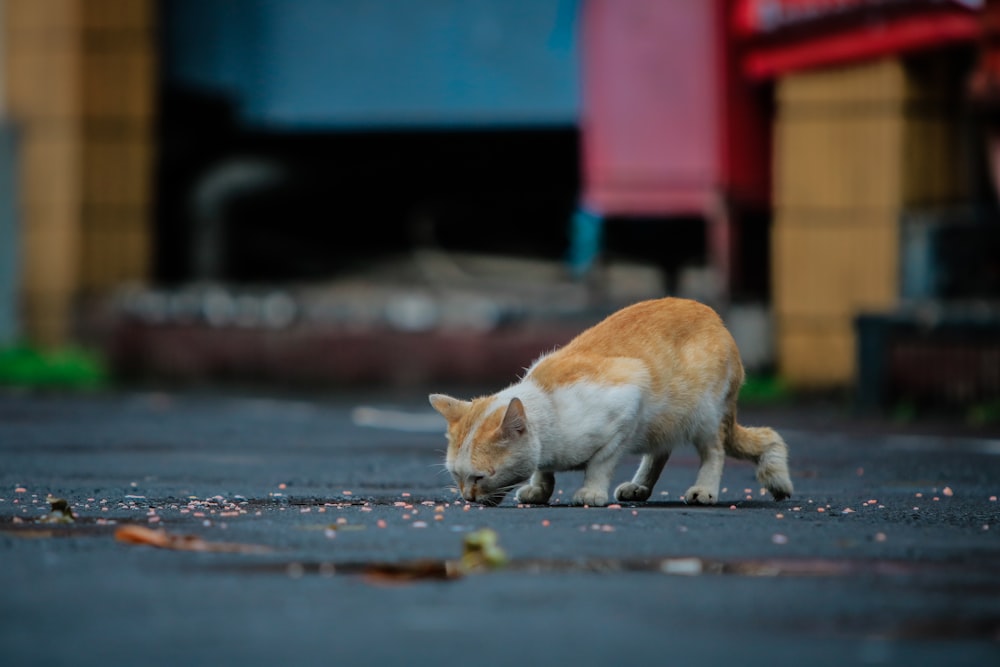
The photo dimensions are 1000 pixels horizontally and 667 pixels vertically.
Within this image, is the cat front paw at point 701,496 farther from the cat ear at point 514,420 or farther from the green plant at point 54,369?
the green plant at point 54,369

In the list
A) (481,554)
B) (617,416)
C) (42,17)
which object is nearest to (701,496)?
(617,416)

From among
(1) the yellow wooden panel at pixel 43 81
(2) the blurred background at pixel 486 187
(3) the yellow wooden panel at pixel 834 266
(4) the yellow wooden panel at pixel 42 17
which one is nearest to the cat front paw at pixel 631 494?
(2) the blurred background at pixel 486 187

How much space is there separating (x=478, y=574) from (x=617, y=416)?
8.10ft

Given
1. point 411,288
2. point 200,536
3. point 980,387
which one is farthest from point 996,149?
point 200,536

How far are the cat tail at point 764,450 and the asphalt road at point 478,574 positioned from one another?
0.48 ft

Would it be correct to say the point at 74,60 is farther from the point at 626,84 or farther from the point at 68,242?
the point at 626,84

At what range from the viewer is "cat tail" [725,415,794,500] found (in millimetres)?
9500

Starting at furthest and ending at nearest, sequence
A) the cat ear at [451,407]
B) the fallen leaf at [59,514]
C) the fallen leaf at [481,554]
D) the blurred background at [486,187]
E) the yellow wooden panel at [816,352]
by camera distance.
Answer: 1. the yellow wooden panel at [816,352]
2. the blurred background at [486,187]
3. the cat ear at [451,407]
4. the fallen leaf at [59,514]
5. the fallen leaf at [481,554]

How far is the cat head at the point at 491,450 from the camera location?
28.6ft

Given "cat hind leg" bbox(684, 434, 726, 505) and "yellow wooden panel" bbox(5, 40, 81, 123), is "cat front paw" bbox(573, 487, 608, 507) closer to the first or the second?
"cat hind leg" bbox(684, 434, 726, 505)

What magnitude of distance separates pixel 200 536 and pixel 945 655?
11.0 ft

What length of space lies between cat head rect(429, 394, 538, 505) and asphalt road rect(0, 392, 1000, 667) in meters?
0.18

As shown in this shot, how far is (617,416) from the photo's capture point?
350 inches

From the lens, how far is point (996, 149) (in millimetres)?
20609
